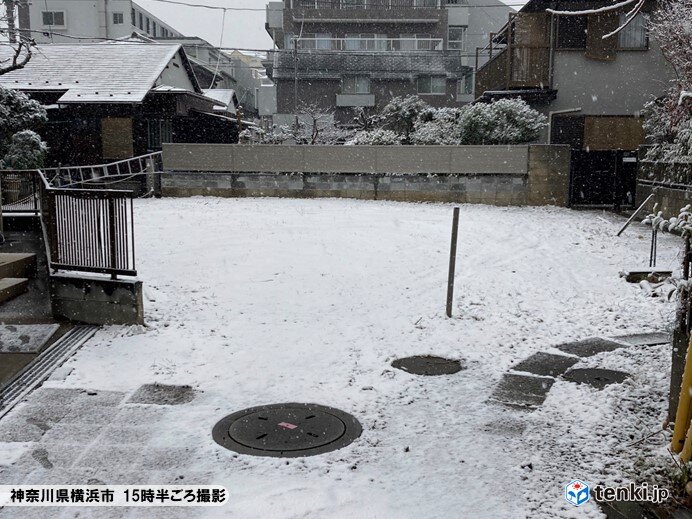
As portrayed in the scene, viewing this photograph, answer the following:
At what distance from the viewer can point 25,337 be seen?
22.0 ft

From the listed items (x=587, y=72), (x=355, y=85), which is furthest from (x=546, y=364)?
(x=355, y=85)

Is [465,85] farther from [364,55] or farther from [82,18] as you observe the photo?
[82,18]

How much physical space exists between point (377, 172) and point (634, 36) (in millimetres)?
11298

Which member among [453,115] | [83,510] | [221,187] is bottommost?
[83,510]

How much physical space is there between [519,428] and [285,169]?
48.3 ft

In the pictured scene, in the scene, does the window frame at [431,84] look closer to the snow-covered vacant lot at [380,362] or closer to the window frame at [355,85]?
the window frame at [355,85]

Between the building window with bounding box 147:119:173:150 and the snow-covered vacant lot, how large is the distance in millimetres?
11594

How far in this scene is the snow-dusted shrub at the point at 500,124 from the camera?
1923 centimetres

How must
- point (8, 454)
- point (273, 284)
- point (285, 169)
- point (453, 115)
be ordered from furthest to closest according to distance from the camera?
point (453, 115), point (285, 169), point (273, 284), point (8, 454)

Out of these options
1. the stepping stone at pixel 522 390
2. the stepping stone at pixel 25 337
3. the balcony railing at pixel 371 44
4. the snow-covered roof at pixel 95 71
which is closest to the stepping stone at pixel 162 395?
the stepping stone at pixel 25 337

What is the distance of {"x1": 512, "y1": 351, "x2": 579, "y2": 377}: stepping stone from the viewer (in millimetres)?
6195

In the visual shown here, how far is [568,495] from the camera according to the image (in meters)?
3.85

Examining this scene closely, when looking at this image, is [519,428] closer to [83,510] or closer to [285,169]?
[83,510]

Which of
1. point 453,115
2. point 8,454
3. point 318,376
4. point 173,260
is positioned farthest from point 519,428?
point 453,115
